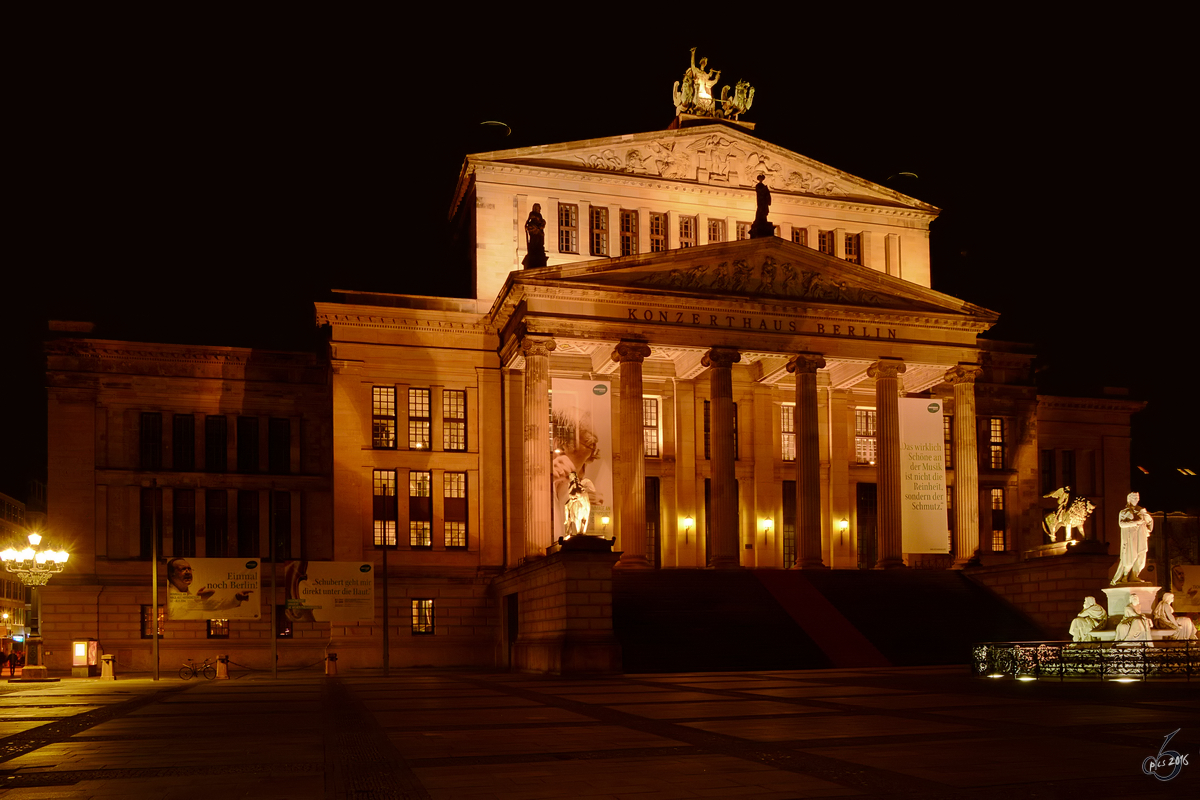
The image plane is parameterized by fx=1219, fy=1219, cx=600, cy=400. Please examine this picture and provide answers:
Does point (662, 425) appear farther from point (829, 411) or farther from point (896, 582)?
point (896, 582)

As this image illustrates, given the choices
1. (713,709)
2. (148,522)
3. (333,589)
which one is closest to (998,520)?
(333,589)

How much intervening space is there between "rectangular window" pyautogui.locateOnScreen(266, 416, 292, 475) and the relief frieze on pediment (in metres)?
19.3

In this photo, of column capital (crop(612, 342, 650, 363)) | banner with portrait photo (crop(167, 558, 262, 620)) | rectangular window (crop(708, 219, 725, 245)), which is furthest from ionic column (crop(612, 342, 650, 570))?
banner with portrait photo (crop(167, 558, 262, 620))

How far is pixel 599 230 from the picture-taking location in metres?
55.9

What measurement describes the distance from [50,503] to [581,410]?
2426cm

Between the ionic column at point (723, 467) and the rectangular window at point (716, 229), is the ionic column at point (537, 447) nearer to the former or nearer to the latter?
the ionic column at point (723, 467)

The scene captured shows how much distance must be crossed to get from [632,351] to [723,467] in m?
6.10

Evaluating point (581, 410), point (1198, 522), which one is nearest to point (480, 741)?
point (581, 410)

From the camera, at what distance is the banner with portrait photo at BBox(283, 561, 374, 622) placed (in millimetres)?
47250

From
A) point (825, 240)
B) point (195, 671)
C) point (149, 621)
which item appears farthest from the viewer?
point (825, 240)

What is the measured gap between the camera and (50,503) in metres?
53.6

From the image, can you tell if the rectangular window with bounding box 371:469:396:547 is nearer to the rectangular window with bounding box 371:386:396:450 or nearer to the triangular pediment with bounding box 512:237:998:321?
the rectangular window with bounding box 371:386:396:450

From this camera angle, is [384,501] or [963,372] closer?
[384,501]

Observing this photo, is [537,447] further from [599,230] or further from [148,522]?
[148,522]
